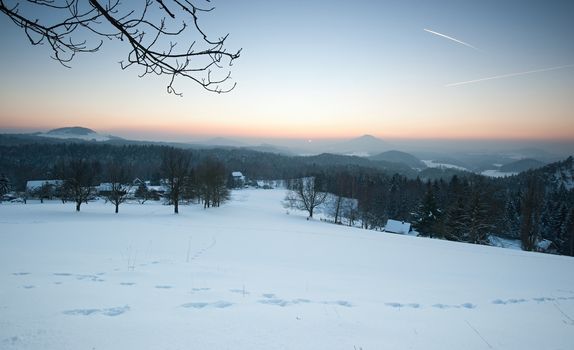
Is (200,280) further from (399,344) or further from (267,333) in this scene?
(399,344)

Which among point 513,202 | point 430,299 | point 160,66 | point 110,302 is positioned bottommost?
point 513,202

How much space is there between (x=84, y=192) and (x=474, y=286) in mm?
33769

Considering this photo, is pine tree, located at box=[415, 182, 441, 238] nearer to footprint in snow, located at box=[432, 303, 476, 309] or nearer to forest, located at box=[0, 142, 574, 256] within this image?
forest, located at box=[0, 142, 574, 256]

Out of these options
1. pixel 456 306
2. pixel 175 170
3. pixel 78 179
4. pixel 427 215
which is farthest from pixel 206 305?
pixel 427 215

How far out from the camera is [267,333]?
10.9 ft

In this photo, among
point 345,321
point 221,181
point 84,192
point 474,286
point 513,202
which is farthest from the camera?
point 513,202

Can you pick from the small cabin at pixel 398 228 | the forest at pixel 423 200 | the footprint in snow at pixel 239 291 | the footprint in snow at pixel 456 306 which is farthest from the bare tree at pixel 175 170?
the small cabin at pixel 398 228

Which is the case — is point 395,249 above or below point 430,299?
below

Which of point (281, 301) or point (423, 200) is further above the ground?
point (281, 301)

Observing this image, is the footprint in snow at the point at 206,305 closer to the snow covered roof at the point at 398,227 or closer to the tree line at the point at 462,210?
the tree line at the point at 462,210

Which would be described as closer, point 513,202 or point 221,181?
point 221,181

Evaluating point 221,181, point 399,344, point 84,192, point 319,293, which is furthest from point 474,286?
point 84,192

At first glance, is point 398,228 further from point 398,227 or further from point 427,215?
point 427,215

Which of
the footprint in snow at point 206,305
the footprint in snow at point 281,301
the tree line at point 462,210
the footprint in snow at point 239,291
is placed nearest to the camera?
the footprint in snow at point 206,305
